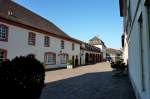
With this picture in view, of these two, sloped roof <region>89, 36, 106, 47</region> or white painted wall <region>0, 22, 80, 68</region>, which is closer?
white painted wall <region>0, 22, 80, 68</region>

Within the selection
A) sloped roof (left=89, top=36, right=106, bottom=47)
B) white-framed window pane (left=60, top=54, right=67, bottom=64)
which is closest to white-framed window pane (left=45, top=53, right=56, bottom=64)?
white-framed window pane (left=60, top=54, right=67, bottom=64)

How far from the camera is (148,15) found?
4023 millimetres

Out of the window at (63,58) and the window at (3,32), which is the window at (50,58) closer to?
the window at (63,58)

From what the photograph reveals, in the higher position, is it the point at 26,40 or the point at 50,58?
the point at 26,40

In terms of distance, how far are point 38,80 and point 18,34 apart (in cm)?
1583

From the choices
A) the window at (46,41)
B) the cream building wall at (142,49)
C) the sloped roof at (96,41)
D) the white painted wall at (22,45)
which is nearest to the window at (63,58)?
the white painted wall at (22,45)

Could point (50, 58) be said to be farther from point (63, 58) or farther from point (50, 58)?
point (63, 58)

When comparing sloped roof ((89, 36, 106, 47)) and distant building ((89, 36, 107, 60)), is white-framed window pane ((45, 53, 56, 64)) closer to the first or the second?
distant building ((89, 36, 107, 60))

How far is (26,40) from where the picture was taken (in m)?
23.8

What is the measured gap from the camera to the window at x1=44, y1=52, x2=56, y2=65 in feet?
94.9

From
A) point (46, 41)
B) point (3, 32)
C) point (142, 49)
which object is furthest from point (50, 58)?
point (142, 49)

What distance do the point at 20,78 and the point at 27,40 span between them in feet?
58.3

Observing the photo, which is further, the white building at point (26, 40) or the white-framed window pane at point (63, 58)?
the white-framed window pane at point (63, 58)

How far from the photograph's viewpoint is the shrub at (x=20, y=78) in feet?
21.0
